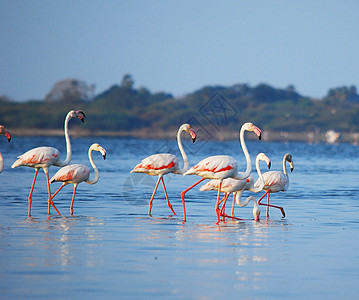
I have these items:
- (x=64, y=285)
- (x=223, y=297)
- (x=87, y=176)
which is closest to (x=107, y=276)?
(x=64, y=285)

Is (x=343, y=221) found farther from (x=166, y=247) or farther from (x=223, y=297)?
(x=223, y=297)

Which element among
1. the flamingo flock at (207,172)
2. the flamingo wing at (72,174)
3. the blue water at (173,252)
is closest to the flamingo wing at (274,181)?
the flamingo flock at (207,172)

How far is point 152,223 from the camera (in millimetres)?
10523

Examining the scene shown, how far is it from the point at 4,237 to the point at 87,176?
3645 mm

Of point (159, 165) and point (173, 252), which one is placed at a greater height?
point (159, 165)

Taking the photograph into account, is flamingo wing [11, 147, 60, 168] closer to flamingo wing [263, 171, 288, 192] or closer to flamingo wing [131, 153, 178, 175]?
flamingo wing [131, 153, 178, 175]

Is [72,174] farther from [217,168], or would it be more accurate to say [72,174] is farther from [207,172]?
[217,168]

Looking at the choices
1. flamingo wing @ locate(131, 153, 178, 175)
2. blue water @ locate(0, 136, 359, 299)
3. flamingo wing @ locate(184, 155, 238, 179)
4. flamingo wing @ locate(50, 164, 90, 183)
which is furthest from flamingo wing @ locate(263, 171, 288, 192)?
flamingo wing @ locate(50, 164, 90, 183)

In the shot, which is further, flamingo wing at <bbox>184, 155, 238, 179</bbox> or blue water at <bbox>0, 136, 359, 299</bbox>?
flamingo wing at <bbox>184, 155, 238, 179</bbox>

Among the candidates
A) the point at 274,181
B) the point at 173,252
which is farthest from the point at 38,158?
the point at 173,252

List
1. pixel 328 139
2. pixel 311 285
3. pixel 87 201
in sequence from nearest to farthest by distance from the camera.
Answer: pixel 311 285 < pixel 87 201 < pixel 328 139

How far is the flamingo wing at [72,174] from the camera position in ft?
39.1

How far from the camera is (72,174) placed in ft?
39.3

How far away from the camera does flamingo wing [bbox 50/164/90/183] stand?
39.1 feet
